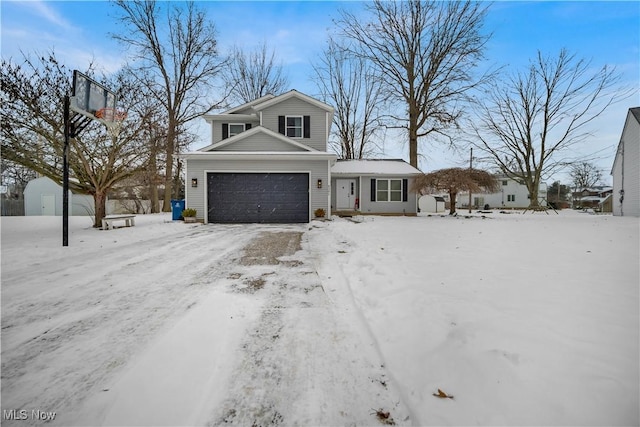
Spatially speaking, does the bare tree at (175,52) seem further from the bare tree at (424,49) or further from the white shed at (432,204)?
the white shed at (432,204)

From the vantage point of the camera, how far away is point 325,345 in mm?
2170

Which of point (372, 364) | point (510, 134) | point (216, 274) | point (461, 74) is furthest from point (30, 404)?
point (510, 134)

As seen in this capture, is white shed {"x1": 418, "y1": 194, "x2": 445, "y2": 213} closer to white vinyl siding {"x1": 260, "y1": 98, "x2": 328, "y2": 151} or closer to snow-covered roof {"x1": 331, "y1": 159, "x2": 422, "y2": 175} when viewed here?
snow-covered roof {"x1": 331, "y1": 159, "x2": 422, "y2": 175}

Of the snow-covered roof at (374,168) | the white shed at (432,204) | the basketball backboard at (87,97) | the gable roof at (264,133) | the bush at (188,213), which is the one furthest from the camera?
the white shed at (432,204)

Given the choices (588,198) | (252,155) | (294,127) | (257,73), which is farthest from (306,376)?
(588,198)

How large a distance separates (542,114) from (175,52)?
90.1 ft

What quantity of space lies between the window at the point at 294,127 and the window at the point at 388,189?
5.52m

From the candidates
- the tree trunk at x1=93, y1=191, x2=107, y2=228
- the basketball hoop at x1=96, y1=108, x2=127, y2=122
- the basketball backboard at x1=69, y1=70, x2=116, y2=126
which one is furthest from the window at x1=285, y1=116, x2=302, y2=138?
the tree trunk at x1=93, y1=191, x2=107, y2=228

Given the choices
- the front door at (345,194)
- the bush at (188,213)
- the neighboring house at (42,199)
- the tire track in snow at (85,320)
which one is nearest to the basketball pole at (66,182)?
the tire track in snow at (85,320)

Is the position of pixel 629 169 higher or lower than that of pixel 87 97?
lower

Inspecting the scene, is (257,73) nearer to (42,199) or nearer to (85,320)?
(42,199)

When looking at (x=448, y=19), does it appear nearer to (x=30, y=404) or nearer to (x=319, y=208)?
(x=319, y=208)

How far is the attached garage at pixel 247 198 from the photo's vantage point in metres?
11.6

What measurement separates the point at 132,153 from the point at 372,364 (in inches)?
429
